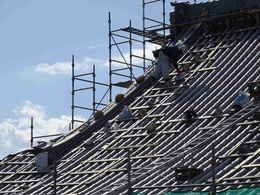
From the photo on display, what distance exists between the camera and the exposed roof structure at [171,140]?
141 ft

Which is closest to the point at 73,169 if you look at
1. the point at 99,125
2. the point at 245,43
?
the point at 99,125

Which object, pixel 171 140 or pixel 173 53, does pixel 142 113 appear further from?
pixel 173 53

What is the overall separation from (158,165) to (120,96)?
40.7ft

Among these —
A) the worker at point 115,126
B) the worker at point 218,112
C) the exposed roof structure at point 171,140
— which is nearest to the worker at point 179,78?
the exposed roof structure at point 171,140

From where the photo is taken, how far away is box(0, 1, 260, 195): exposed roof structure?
4285cm

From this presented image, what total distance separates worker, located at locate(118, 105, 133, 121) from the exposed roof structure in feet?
1.61

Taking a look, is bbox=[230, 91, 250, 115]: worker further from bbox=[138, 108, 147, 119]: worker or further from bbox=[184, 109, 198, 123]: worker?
bbox=[138, 108, 147, 119]: worker

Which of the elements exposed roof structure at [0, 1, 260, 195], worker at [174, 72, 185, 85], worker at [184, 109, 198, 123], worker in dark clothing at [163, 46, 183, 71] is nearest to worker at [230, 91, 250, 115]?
exposed roof structure at [0, 1, 260, 195]

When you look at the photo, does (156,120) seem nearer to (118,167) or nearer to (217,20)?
(118,167)

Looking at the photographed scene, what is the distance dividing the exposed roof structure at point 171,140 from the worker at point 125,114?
0.49 m

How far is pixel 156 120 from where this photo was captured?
52.0 m

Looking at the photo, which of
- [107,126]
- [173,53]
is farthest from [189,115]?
[173,53]

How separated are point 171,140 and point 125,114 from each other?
266 inches

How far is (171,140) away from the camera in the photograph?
4828 centimetres
